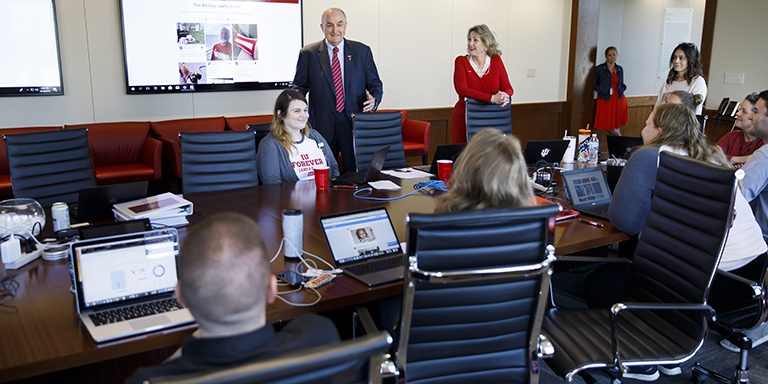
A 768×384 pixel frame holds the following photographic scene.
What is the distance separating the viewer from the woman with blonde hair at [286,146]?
3395mm

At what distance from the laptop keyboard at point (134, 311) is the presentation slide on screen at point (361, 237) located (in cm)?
57

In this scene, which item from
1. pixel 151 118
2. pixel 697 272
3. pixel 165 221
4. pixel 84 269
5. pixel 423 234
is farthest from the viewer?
pixel 151 118

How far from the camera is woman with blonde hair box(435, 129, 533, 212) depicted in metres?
1.67

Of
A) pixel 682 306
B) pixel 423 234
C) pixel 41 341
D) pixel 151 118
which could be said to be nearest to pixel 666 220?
pixel 682 306

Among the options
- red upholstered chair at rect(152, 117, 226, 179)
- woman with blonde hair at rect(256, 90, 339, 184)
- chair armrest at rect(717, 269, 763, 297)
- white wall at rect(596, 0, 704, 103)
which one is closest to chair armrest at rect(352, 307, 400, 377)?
chair armrest at rect(717, 269, 763, 297)

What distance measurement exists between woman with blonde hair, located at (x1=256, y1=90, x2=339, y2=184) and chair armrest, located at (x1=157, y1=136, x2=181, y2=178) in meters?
1.88

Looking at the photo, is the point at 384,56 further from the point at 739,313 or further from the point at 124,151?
the point at 739,313

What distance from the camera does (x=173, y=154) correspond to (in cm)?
503

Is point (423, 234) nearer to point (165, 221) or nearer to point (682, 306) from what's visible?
point (682, 306)

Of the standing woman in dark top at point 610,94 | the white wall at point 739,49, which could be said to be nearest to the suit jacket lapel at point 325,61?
the standing woman in dark top at point 610,94

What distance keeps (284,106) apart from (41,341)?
2.13m

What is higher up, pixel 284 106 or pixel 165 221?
pixel 284 106

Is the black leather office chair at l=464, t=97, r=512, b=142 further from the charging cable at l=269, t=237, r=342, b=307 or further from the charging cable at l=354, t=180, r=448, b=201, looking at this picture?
the charging cable at l=269, t=237, r=342, b=307

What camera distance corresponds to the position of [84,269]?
1.62 metres
